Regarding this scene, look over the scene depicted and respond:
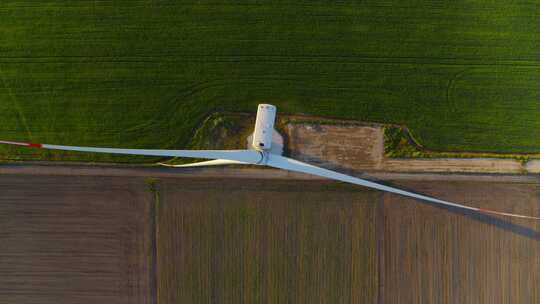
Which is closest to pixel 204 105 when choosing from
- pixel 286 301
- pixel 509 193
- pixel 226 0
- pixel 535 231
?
pixel 226 0

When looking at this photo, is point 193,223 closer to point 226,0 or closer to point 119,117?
point 119,117

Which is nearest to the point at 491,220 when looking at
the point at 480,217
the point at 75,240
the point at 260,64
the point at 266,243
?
the point at 480,217

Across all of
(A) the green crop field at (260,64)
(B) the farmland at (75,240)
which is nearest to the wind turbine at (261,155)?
(A) the green crop field at (260,64)

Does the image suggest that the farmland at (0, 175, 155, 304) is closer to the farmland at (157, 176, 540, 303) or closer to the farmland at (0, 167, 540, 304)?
the farmland at (0, 167, 540, 304)

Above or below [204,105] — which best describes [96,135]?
below

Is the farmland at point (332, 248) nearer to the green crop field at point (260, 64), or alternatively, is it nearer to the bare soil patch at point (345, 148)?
the bare soil patch at point (345, 148)

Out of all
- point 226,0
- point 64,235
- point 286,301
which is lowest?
point 286,301
